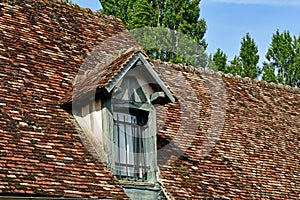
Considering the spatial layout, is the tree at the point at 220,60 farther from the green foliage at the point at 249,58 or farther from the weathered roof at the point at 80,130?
the weathered roof at the point at 80,130

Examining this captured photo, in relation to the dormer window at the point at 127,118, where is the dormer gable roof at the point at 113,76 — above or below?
above

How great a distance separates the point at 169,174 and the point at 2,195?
384cm

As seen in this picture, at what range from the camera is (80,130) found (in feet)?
40.4

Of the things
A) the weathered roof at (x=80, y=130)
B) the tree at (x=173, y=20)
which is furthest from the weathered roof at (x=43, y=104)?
the tree at (x=173, y=20)

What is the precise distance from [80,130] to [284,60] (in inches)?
845

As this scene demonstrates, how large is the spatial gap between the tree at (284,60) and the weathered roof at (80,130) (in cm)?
1252

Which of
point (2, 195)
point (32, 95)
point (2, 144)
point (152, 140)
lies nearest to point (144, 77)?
point (152, 140)

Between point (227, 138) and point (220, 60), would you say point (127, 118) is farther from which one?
point (220, 60)

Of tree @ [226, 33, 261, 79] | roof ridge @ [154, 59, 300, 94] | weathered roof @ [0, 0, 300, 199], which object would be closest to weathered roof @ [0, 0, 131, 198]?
weathered roof @ [0, 0, 300, 199]

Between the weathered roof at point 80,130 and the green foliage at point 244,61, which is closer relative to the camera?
the weathered roof at point 80,130

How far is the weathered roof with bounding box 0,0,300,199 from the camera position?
11039 mm

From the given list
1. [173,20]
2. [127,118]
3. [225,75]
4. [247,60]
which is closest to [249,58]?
[247,60]

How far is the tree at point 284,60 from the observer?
31.8 meters

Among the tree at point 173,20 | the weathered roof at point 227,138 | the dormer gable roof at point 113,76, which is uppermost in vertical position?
the tree at point 173,20
